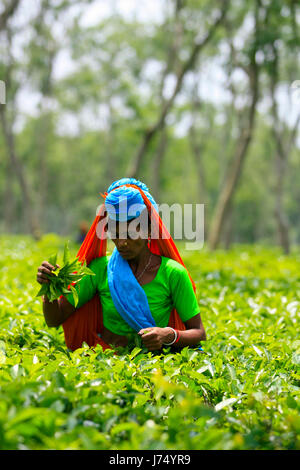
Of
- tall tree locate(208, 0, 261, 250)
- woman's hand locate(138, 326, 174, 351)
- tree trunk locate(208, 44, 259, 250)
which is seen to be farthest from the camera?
tree trunk locate(208, 44, 259, 250)

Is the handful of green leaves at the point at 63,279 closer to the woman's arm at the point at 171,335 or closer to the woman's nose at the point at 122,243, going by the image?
the woman's nose at the point at 122,243

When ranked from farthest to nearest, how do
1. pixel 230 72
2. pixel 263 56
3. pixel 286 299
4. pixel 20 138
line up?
pixel 20 138 → pixel 230 72 → pixel 263 56 → pixel 286 299

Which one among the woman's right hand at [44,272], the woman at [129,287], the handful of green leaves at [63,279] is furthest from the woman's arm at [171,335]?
the woman's right hand at [44,272]

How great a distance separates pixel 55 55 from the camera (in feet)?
59.9

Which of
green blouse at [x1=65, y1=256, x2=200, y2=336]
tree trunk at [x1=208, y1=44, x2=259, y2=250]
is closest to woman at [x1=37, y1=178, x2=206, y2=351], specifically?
green blouse at [x1=65, y1=256, x2=200, y2=336]

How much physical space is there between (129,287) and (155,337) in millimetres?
321

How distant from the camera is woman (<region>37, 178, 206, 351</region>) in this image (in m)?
2.69

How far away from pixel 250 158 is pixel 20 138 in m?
16.7

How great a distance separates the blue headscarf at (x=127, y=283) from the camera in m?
2.67

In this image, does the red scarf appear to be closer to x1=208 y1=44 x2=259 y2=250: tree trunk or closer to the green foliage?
the green foliage

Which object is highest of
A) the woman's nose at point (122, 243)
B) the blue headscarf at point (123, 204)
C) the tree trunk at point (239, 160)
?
the tree trunk at point (239, 160)

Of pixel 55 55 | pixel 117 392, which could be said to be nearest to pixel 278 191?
pixel 55 55

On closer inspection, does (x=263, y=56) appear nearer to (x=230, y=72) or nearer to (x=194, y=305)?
(x=230, y=72)

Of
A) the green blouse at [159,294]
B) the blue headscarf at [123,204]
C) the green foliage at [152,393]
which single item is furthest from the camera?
the green blouse at [159,294]
